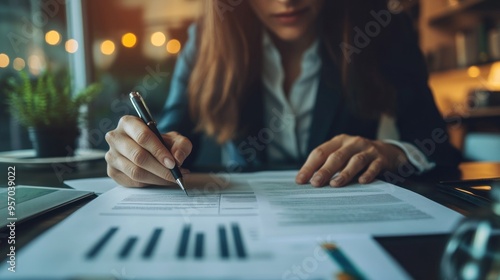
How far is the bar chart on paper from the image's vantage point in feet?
0.87

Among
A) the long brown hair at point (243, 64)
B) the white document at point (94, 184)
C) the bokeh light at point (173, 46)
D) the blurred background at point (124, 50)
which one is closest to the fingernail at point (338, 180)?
the white document at point (94, 184)

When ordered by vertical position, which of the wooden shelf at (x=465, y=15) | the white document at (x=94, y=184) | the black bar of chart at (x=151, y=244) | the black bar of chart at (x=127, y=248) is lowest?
the white document at (x=94, y=184)

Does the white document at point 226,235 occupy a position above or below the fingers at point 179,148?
below

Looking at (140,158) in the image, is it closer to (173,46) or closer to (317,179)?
(317,179)

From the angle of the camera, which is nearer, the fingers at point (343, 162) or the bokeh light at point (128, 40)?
the fingers at point (343, 162)

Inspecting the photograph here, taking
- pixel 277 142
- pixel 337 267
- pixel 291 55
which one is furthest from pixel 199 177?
pixel 291 55

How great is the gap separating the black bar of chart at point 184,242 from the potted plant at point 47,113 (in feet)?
1.95

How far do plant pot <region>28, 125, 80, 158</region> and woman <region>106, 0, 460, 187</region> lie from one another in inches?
10.9

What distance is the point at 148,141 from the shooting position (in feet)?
1.63

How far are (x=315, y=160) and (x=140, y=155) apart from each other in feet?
0.84

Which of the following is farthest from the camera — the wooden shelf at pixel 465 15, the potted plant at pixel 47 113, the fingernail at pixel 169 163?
the wooden shelf at pixel 465 15

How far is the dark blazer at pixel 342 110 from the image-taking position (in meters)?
1.00

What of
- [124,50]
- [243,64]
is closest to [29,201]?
[243,64]

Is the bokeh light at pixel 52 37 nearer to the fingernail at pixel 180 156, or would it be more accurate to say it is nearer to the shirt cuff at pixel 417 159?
the fingernail at pixel 180 156
